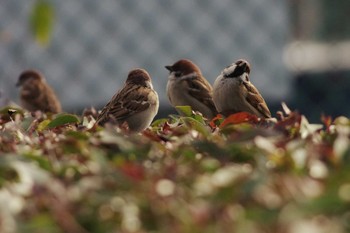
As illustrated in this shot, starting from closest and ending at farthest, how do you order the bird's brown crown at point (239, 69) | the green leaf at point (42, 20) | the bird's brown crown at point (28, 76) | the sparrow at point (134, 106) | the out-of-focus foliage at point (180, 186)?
the out-of-focus foliage at point (180, 186)
the green leaf at point (42, 20)
the sparrow at point (134, 106)
the bird's brown crown at point (239, 69)
the bird's brown crown at point (28, 76)

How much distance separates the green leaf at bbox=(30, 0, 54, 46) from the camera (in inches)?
133

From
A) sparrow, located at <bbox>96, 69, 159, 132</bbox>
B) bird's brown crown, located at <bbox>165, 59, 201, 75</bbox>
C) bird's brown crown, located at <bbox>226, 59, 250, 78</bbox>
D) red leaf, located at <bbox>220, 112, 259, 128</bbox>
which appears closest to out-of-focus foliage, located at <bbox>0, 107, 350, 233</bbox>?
red leaf, located at <bbox>220, 112, 259, 128</bbox>

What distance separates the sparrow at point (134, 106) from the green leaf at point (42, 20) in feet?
5.41

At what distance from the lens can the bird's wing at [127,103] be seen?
5.43m

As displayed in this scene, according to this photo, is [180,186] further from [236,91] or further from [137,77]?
[236,91]

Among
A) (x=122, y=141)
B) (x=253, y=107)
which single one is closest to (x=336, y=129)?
(x=122, y=141)

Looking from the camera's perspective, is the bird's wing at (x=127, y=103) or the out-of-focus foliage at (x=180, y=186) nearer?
the out-of-focus foliage at (x=180, y=186)

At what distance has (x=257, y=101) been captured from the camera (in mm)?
5980

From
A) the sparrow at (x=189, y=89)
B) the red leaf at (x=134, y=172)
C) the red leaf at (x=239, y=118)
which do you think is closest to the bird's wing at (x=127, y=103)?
the sparrow at (x=189, y=89)

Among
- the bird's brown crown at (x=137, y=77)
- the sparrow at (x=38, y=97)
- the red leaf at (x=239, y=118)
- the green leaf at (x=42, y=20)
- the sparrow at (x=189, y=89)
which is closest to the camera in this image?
the red leaf at (x=239, y=118)

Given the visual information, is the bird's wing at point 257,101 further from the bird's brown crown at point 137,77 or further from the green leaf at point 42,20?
the green leaf at point 42,20

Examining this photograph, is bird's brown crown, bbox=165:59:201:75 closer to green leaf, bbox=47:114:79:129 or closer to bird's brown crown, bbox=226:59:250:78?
bird's brown crown, bbox=226:59:250:78

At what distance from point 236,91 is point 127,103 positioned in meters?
0.89

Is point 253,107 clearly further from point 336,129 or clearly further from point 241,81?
point 336,129
